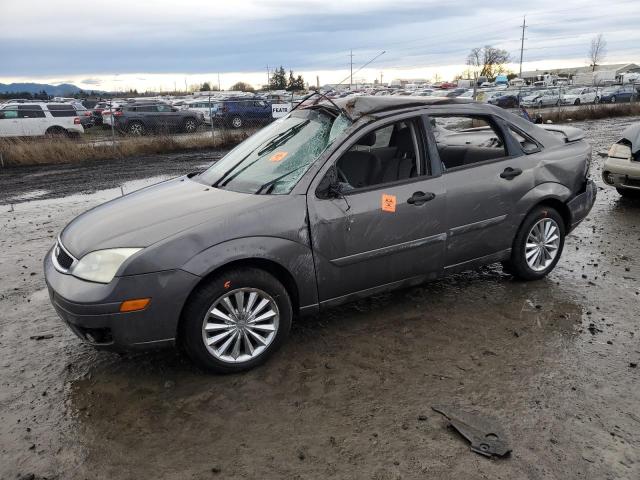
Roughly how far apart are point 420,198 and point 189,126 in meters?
21.6

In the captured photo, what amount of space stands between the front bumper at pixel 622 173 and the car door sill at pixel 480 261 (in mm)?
4178

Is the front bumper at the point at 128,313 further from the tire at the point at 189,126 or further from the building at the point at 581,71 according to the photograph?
Result: the building at the point at 581,71

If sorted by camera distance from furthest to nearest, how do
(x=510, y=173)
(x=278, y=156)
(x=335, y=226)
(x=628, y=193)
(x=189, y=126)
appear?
(x=189, y=126), (x=628, y=193), (x=510, y=173), (x=278, y=156), (x=335, y=226)

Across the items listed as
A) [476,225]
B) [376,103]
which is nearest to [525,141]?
[476,225]

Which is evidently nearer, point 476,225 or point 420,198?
point 420,198

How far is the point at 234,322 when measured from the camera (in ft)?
11.5

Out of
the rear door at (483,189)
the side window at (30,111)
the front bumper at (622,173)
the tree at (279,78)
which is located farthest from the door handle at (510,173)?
the tree at (279,78)

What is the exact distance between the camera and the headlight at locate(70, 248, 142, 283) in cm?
325

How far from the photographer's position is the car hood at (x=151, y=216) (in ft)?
11.1

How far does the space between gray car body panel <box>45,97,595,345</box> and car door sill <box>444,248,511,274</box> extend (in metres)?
0.01

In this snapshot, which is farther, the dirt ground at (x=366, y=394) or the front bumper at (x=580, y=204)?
the front bumper at (x=580, y=204)

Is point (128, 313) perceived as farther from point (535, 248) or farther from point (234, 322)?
point (535, 248)

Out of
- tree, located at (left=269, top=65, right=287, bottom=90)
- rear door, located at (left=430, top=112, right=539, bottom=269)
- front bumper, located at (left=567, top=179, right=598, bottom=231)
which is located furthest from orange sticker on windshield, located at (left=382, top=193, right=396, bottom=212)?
tree, located at (left=269, top=65, right=287, bottom=90)

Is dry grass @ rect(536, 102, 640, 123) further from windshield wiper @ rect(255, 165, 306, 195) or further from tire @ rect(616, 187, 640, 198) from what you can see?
windshield wiper @ rect(255, 165, 306, 195)
